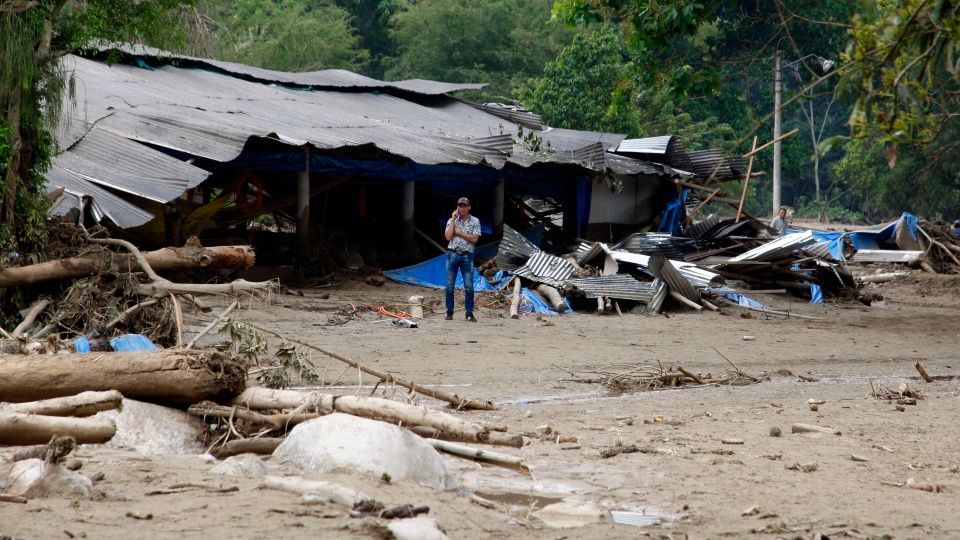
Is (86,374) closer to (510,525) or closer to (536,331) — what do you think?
(510,525)

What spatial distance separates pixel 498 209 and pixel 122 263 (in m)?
13.2

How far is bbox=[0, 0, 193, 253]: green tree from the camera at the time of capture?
10.9 m

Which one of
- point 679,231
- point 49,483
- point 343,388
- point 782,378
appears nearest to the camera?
point 49,483

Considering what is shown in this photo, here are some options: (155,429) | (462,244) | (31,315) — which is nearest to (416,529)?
(155,429)

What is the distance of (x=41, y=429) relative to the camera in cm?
617

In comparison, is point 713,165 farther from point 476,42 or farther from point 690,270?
point 476,42

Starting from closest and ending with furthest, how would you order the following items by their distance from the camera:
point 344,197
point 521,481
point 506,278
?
point 521,481 → point 506,278 → point 344,197

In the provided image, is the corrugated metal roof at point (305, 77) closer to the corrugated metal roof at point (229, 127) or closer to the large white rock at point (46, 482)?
the corrugated metal roof at point (229, 127)

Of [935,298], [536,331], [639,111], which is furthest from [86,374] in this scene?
[639,111]

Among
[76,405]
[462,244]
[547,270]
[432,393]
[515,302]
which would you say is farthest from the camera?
[547,270]

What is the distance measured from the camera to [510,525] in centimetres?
591

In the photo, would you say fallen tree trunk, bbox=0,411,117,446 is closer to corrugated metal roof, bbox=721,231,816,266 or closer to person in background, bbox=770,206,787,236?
corrugated metal roof, bbox=721,231,816,266

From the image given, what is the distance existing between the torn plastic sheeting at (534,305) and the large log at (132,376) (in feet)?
36.0

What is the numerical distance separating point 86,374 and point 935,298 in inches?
835
